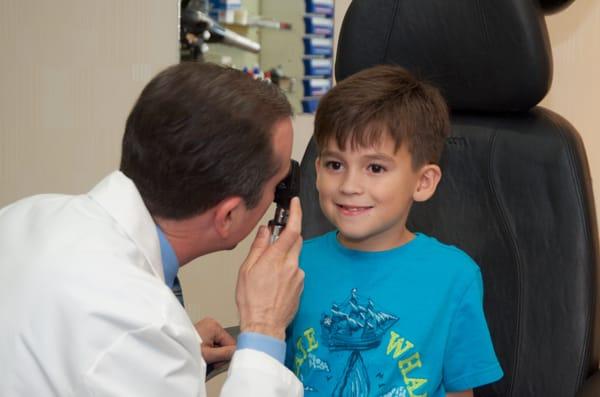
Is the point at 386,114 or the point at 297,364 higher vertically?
the point at 386,114

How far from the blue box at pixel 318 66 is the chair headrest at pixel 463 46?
3.15 ft

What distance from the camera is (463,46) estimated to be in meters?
1.52

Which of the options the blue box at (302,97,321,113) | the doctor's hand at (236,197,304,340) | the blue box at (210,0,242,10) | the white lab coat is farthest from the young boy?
the blue box at (302,97,321,113)

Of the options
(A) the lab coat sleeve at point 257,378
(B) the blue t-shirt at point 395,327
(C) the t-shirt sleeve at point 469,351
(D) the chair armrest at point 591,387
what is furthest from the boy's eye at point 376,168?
(D) the chair armrest at point 591,387

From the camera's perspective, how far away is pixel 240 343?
45.2 inches

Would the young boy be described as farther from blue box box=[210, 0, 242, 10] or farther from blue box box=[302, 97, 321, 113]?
blue box box=[302, 97, 321, 113]

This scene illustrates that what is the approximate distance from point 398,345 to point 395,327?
0.03 meters

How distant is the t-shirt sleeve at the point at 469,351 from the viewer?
4.18 feet

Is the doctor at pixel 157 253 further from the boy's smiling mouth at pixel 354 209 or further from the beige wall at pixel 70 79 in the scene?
the beige wall at pixel 70 79

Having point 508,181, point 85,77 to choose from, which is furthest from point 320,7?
point 508,181

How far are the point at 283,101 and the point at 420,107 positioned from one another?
0.30 metres

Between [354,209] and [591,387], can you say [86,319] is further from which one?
[591,387]

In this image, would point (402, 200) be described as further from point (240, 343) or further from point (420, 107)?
point (240, 343)

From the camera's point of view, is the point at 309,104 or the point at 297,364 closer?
the point at 297,364
